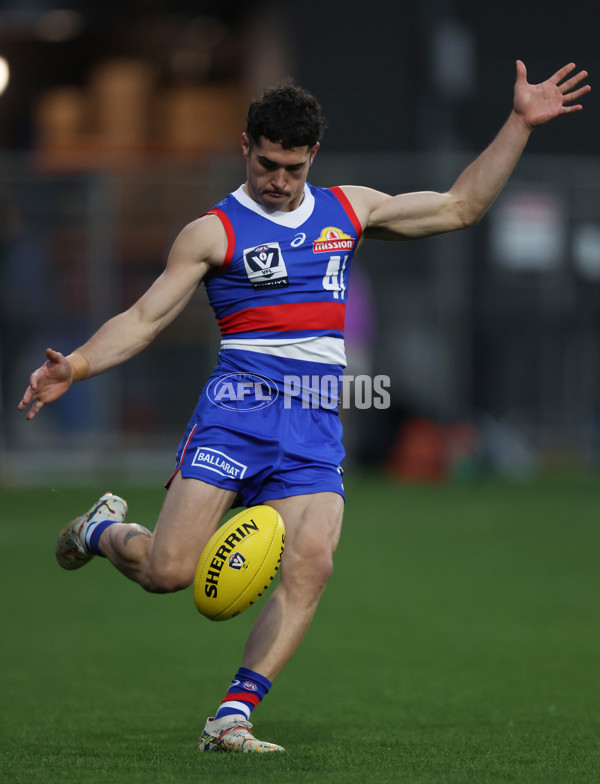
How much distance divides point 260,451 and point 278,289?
0.67 meters

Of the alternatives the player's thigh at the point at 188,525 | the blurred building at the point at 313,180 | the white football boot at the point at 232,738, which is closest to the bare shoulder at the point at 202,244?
the player's thigh at the point at 188,525

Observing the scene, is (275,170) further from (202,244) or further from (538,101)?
(538,101)

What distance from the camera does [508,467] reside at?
17359 mm

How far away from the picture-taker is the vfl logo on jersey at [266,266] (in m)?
5.23

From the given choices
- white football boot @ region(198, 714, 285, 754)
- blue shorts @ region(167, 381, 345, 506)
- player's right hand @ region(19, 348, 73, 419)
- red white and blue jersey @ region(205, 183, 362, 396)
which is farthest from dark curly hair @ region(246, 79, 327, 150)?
white football boot @ region(198, 714, 285, 754)

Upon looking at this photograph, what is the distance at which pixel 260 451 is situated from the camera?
17.1 feet

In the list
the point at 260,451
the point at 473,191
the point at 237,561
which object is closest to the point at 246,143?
the point at 473,191

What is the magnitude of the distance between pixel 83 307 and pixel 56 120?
388cm

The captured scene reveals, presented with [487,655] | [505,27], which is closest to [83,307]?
[505,27]

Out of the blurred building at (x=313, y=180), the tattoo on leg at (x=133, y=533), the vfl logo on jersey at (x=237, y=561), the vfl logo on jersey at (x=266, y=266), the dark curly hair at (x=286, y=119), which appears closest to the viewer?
the vfl logo on jersey at (x=237, y=561)

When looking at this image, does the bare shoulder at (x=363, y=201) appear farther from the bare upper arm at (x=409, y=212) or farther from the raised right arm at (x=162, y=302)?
the raised right arm at (x=162, y=302)

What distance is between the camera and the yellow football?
16.0 ft

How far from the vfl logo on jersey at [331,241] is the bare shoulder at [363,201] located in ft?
0.44

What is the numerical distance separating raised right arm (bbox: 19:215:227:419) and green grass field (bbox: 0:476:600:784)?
150 cm
